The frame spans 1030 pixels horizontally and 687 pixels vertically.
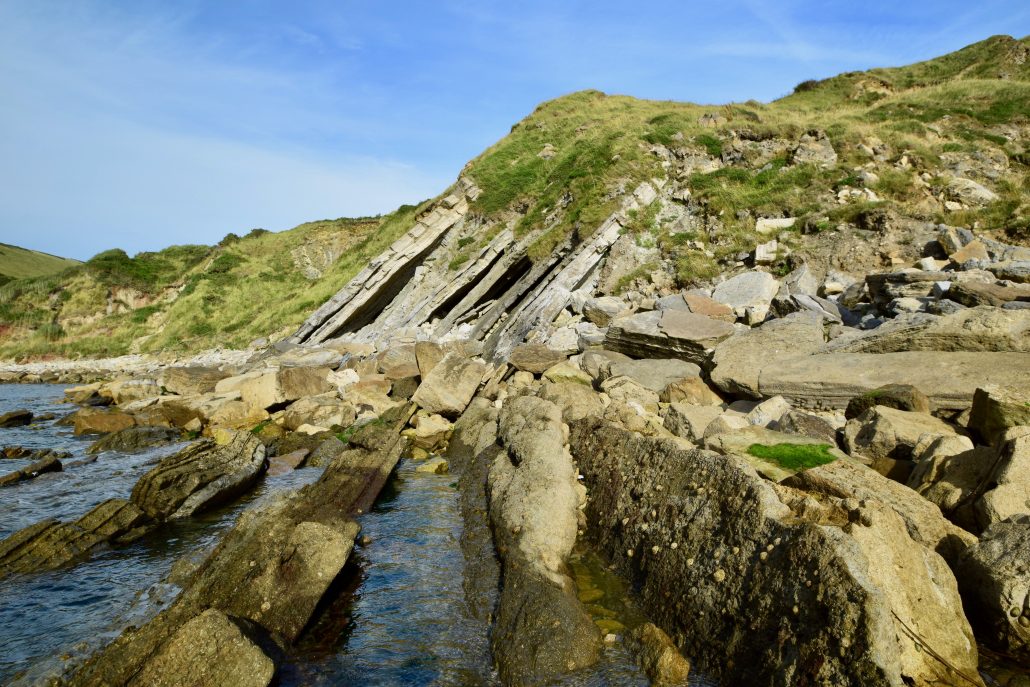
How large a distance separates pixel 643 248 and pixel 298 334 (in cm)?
1884

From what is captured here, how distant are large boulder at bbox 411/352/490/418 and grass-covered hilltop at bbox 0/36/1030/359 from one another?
7862 mm

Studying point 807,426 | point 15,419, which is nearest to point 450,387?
point 807,426

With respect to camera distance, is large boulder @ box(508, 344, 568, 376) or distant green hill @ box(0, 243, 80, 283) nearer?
large boulder @ box(508, 344, 568, 376)

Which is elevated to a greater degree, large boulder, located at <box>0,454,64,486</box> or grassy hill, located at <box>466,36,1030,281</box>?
grassy hill, located at <box>466,36,1030,281</box>

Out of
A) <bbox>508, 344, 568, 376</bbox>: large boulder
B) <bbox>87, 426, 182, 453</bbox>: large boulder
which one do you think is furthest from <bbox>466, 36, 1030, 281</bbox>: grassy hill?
<bbox>87, 426, 182, 453</bbox>: large boulder

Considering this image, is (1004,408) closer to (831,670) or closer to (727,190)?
(831,670)

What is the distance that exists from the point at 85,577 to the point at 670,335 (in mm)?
11396

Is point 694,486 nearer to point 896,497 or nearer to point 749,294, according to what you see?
point 896,497

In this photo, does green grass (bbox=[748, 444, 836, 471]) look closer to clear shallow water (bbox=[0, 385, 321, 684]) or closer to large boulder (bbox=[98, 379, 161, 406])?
clear shallow water (bbox=[0, 385, 321, 684])

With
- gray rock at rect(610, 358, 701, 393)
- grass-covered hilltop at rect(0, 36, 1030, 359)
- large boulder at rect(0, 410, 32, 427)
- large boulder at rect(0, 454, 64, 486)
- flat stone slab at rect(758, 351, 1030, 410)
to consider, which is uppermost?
grass-covered hilltop at rect(0, 36, 1030, 359)

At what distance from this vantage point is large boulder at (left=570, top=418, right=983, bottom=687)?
3.57 metres

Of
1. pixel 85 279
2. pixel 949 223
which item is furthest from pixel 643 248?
pixel 85 279

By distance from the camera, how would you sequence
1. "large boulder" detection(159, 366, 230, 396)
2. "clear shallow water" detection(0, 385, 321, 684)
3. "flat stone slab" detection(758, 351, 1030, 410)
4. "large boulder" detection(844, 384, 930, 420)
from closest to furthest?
"clear shallow water" detection(0, 385, 321, 684) < "large boulder" detection(844, 384, 930, 420) < "flat stone slab" detection(758, 351, 1030, 410) < "large boulder" detection(159, 366, 230, 396)

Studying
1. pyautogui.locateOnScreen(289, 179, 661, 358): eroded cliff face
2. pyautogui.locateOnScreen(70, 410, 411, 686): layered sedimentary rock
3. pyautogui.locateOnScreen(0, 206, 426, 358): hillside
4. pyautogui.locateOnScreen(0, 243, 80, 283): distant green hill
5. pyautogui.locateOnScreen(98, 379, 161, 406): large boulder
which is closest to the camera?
pyautogui.locateOnScreen(70, 410, 411, 686): layered sedimentary rock
